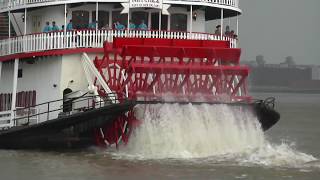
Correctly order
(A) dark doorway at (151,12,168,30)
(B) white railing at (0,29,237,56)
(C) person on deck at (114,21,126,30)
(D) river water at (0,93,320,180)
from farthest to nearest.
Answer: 1. (A) dark doorway at (151,12,168,30)
2. (C) person on deck at (114,21,126,30)
3. (B) white railing at (0,29,237,56)
4. (D) river water at (0,93,320,180)

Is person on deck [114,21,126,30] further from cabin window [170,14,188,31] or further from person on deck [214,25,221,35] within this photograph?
person on deck [214,25,221,35]

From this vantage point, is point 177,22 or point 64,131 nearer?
point 64,131

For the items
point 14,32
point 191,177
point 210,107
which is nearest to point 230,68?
point 210,107

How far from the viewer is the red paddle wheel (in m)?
19.2

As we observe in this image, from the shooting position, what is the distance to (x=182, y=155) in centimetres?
1848

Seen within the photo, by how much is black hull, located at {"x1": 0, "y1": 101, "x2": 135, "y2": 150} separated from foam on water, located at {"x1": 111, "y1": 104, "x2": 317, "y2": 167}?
0.72 metres

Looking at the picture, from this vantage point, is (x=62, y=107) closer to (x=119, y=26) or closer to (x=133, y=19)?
(x=119, y=26)

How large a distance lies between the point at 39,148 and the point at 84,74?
83.6 inches

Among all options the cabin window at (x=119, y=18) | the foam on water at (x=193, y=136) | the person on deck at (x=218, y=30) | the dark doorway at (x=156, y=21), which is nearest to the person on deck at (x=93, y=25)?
the cabin window at (x=119, y=18)

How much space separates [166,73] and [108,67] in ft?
4.97

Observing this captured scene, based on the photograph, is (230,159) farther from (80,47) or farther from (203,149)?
(80,47)

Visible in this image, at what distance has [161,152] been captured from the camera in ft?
61.3

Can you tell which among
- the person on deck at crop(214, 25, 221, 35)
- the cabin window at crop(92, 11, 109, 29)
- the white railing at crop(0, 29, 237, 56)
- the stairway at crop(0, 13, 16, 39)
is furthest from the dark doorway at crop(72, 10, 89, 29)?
the stairway at crop(0, 13, 16, 39)

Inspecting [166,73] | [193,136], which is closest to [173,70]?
[166,73]
